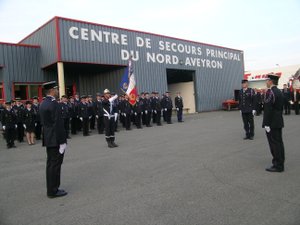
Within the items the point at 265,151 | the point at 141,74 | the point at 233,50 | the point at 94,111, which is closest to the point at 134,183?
the point at 265,151

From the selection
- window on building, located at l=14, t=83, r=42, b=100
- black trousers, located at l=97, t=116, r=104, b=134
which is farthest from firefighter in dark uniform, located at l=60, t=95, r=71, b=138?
window on building, located at l=14, t=83, r=42, b=100

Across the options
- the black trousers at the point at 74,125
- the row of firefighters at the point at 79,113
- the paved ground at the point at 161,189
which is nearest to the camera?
the paved ground at the point at 161,189

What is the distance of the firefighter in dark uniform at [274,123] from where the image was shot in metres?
5.77

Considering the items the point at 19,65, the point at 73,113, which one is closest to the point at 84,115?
the point at 73,113

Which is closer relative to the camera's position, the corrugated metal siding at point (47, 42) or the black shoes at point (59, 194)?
the black shoes at point (59, 194)

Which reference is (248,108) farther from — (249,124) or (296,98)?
(296,98)

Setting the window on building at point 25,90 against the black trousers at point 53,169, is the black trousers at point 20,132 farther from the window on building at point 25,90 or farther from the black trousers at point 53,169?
the black trousers at point 53,169

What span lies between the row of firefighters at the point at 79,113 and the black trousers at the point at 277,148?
5652 millimetres

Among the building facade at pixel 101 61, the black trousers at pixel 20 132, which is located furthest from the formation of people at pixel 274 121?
the building facade at pixel 101 61

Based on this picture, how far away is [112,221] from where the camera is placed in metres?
3.75

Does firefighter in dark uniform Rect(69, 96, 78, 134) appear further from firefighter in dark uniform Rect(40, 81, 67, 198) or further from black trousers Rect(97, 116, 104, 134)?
firefighter in dark uniform Rect(40, 81, 67, 198)

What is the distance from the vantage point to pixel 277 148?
5.81 meters

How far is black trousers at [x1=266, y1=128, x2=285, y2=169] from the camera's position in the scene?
5.74 m

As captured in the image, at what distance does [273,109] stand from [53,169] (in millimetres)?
4519
